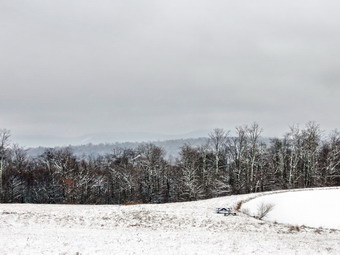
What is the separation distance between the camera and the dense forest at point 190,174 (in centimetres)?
7181

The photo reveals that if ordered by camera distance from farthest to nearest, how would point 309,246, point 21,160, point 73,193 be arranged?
point 21,160, point 73,193, point 309,246

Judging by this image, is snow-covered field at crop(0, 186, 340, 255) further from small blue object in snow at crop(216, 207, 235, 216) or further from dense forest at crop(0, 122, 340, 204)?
dense forest at crop(0, 122, 340, 204)

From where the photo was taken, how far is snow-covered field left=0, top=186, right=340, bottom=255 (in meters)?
19.4

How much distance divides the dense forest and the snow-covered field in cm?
3576

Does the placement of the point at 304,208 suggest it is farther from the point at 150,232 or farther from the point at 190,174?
the point at 190,174

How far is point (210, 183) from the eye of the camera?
73562 mm

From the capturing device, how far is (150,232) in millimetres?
26047

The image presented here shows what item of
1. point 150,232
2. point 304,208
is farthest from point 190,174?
point 150,232

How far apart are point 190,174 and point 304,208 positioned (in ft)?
113

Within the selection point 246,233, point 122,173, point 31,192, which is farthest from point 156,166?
point 246,233

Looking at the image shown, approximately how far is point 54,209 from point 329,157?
59776 millimetres

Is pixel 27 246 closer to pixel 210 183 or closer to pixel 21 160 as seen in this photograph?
pixel 210 183

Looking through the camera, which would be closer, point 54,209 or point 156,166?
point 54,209

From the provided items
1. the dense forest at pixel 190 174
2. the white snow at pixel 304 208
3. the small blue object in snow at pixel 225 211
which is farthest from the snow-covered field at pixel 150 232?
the dense forest at pixel 190 174
